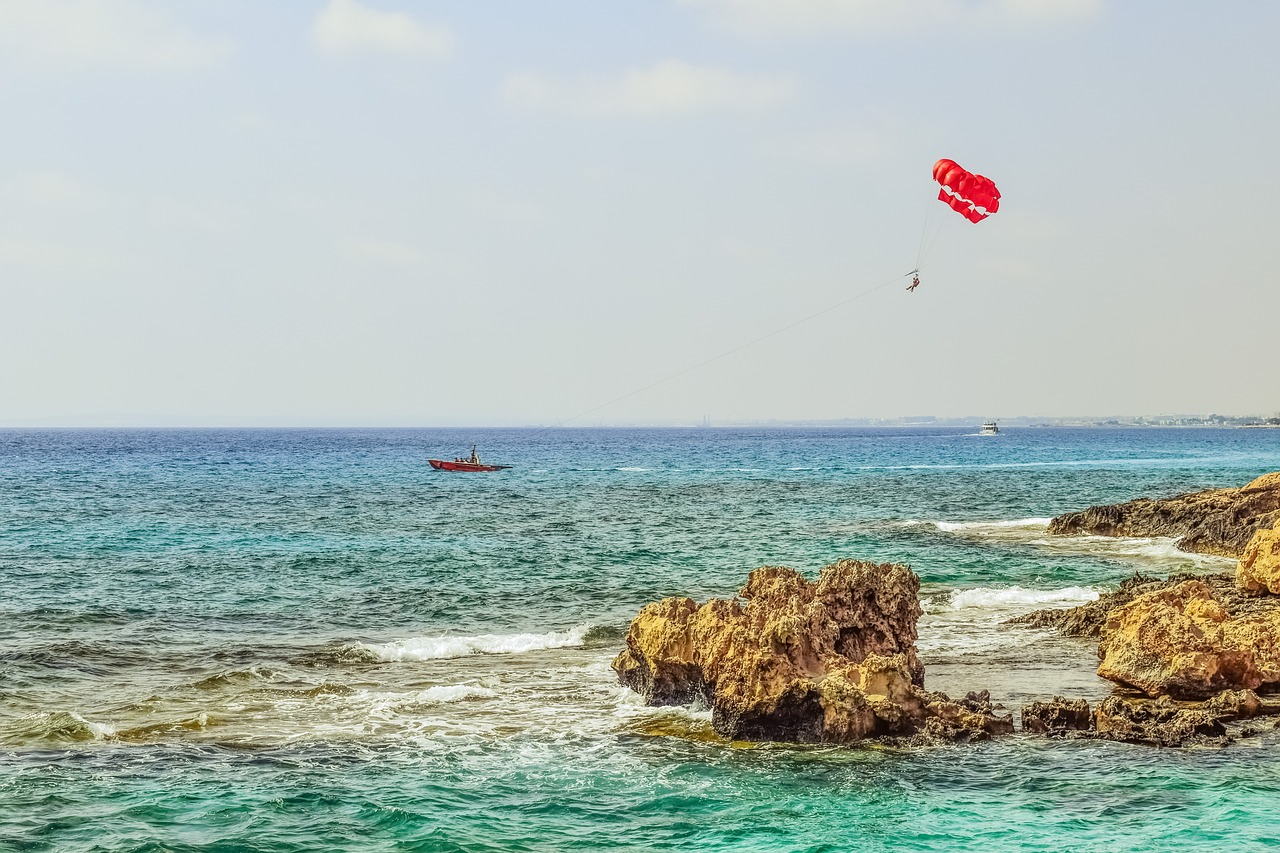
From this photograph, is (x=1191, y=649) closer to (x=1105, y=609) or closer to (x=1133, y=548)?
(x=1105, y=609)

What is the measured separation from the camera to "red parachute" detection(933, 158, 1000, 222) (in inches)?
1037

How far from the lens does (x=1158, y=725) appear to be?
1461 cm

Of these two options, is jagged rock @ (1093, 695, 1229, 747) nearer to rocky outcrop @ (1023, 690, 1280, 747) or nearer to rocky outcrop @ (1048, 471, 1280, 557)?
rocky outcrop @ (1023, 690, 1280, 747)

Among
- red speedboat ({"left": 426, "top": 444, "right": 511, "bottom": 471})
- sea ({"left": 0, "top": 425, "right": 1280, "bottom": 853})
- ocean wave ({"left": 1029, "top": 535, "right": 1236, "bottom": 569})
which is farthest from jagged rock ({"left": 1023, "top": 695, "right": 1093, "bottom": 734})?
red speedboat ({"left": 426, "top": 444, "right": 511, "bottom": 471})

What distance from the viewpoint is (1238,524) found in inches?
1352

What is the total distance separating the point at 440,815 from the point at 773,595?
6790 millimetres

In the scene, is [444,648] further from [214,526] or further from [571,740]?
[214,526]

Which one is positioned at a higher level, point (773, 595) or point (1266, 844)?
point (773, 595)

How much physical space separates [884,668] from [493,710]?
6075 millimetres

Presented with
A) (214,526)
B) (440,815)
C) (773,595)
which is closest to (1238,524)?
(773,595)

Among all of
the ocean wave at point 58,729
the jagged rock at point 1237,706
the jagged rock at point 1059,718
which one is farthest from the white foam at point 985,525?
the ocean wave at point 58,729

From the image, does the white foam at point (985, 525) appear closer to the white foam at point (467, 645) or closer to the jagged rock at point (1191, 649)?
the white foam at point (467, 645)

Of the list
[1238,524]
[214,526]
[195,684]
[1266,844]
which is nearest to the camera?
[1266,844]

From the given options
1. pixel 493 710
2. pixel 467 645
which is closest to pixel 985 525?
pixel 467 645
